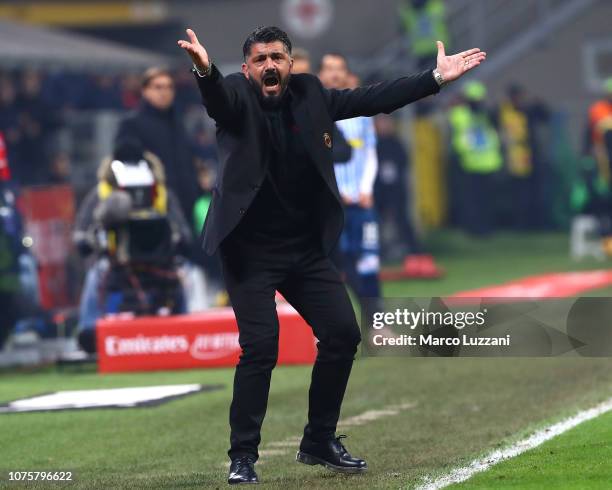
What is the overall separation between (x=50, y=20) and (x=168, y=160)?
62.4 ft

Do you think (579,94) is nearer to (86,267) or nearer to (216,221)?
(86,267)

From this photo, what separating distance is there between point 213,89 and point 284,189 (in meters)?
0.67

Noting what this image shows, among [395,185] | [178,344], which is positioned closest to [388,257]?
[395,185]

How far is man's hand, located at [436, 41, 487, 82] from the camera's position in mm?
8180

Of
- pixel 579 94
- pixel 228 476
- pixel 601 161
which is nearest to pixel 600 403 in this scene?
pixel 228 476

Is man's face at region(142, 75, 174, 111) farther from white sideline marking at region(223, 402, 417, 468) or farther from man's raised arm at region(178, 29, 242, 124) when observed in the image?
man's raised arm at region(178, 29, 242, 124)

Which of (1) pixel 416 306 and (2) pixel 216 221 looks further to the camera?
(1) pixel 416 306

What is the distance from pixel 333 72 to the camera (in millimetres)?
13164

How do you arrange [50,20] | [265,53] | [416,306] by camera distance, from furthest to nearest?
1. [50,20]
2. [416,306]
3. [265,53]

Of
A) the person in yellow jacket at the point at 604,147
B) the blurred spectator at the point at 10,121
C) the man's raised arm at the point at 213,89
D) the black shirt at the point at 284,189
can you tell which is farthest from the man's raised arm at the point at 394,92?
the person in yellow jacket at the point at 604,147

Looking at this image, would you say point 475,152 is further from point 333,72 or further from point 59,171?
point 333,72

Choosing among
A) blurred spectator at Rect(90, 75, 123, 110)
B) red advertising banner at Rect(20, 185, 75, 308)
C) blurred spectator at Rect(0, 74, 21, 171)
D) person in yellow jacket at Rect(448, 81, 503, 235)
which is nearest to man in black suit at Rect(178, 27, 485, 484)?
red advertising banner at Rect(20, 185, 75, 308)

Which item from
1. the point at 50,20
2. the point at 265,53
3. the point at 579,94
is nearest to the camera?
the point at 265,53

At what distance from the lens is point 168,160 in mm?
15445
